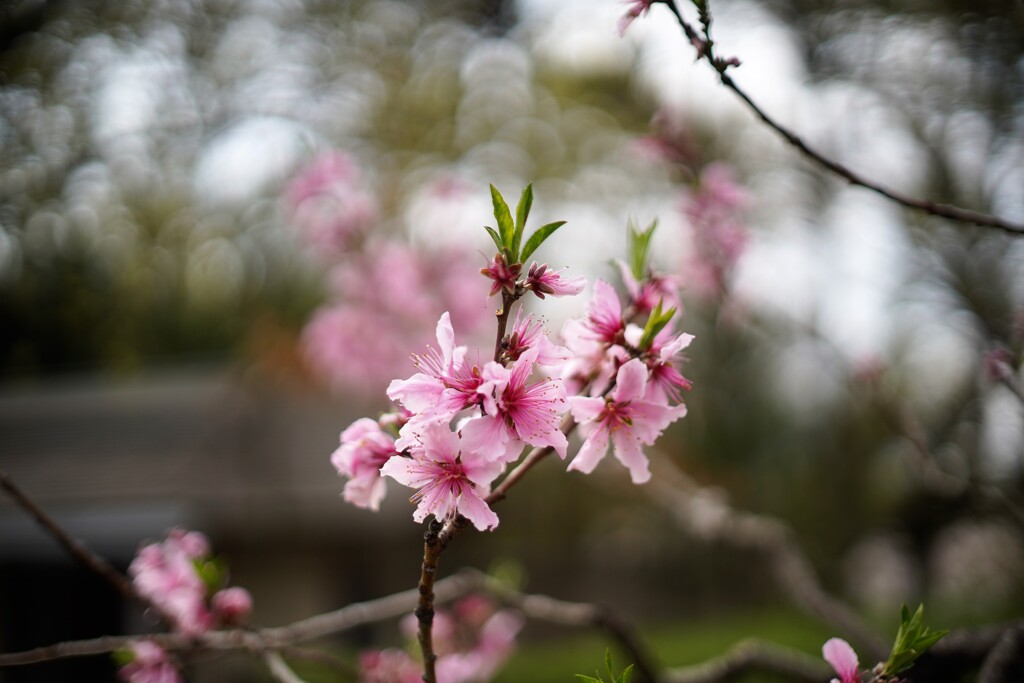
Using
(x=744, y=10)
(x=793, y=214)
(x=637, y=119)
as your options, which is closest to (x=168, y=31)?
(x=744, y=10)

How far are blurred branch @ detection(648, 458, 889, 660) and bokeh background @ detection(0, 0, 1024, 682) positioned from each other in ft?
0.67

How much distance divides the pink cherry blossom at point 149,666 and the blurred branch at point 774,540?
57.2 inches

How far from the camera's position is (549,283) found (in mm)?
967

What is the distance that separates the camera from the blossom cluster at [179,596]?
1517 mm

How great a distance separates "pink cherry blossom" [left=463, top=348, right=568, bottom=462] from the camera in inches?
34.1

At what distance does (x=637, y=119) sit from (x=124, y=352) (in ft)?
30.4

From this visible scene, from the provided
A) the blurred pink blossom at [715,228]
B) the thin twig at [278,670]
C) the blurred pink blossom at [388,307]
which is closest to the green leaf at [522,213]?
the thin twig at [278,670]

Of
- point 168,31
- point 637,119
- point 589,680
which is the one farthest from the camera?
point 637,119

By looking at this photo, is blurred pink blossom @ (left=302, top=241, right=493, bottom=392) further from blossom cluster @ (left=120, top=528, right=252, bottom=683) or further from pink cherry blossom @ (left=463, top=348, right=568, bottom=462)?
pink cherry blossom @ (left=463, top=348, right=568, bottom=462)

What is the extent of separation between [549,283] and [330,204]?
2.49 meters

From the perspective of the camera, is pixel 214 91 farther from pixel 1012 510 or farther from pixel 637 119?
pixel 637 119

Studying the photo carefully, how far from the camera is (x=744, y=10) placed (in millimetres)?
5402

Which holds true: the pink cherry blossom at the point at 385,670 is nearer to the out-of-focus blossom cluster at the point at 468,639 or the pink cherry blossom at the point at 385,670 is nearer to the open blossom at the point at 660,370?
the out-of-focus blossom cluster at the point at 468,639

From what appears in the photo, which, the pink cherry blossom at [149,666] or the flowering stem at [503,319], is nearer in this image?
the flowering stem at [503,319]
